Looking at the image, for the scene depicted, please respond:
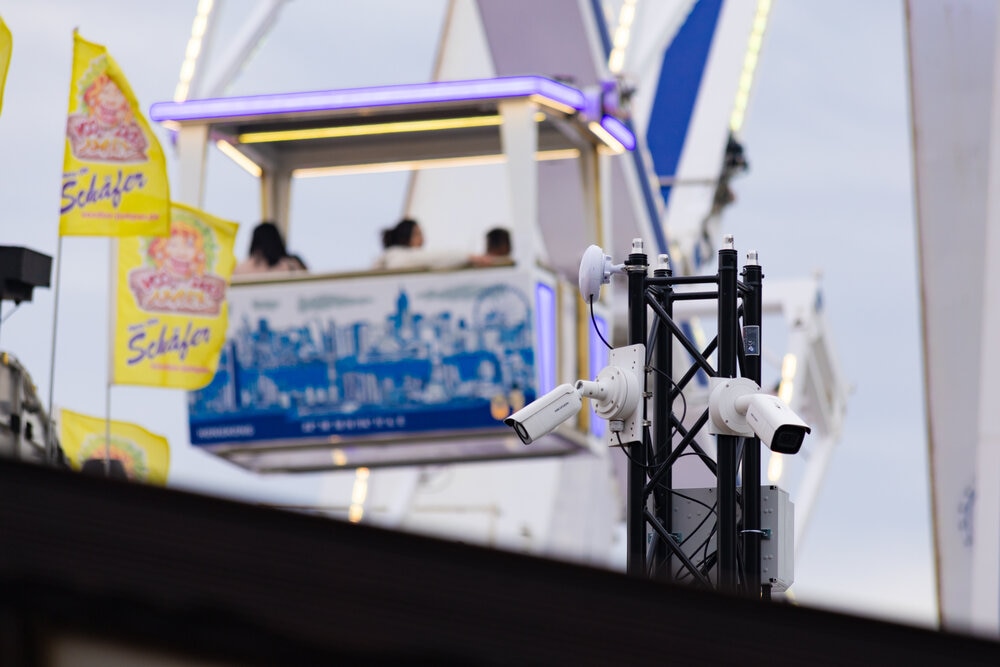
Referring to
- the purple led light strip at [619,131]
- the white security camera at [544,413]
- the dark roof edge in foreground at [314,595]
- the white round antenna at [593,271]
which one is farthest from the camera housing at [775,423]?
the purple led light strip at [619,131]

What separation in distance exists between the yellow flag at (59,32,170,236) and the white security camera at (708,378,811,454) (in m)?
6.90

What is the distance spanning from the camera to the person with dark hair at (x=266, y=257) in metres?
18.3

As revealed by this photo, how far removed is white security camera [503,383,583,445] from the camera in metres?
7.09

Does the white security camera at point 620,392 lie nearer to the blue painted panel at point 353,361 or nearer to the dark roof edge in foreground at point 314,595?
the dark roof edge in foreground at point 314,595

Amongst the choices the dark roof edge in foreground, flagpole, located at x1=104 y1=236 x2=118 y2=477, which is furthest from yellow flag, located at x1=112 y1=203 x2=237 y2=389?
the dark roof edge in foreground

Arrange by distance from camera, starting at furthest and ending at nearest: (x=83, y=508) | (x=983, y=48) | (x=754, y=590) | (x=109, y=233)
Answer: (x=983, y=48), (x=109, y=233), (x=754, y=590), (x=83, y=508)

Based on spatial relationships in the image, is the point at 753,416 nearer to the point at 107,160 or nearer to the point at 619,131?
the point at 107,160

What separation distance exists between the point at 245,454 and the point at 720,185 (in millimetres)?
8953

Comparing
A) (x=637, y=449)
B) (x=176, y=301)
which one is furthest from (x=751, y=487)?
(x=176, y=301)

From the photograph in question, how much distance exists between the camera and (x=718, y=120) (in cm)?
2519

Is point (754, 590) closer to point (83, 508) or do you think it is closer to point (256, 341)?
point (83, 508)

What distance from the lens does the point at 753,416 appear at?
6.98 m

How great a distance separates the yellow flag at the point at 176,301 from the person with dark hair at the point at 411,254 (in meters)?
2.31

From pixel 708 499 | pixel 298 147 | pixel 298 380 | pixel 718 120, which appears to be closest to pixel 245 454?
pixel 298 380
